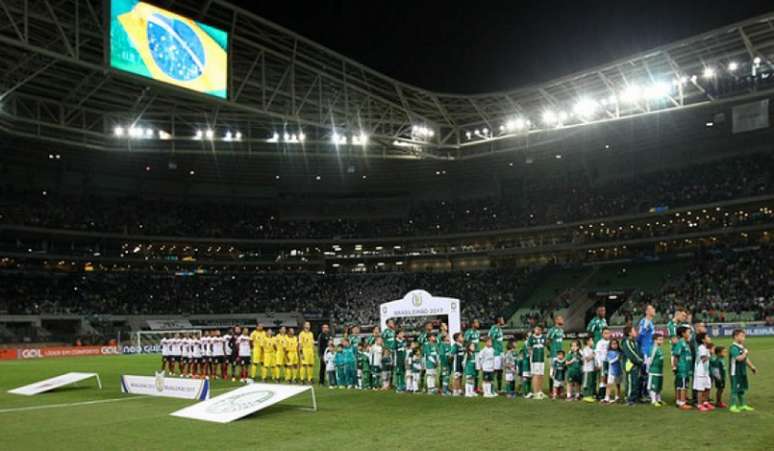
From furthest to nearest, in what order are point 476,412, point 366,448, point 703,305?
point 703,305
point 476,412
point 366,448

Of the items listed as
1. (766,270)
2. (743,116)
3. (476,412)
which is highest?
(743,116)

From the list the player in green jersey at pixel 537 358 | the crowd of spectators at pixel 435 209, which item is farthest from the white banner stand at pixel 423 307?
the crowd of spectators at pixel 435 209

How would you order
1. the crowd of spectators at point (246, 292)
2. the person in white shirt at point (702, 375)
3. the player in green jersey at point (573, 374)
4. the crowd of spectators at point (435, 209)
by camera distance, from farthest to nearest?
1. the crowd of spectators at point (246, 292)
2. the crowd of spectators at point (435, 209)
3. the player in green jersey at point (573, 374)
4. the person in white shirt at point (702, 375)

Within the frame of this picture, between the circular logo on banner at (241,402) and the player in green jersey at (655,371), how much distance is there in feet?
25.9

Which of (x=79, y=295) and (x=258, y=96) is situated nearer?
(x=258, y=96)

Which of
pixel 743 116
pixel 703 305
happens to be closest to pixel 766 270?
pixel 703 305

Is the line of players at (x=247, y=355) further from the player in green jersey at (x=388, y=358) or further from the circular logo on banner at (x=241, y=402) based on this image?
the circular logo on banner at (x=241, y=402)

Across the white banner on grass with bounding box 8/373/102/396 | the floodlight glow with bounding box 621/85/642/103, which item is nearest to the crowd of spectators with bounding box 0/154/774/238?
the floodlight glow with bounding box 621/85/642/103

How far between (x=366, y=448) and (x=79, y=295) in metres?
53.4

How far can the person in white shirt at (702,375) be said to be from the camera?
13.9 metres

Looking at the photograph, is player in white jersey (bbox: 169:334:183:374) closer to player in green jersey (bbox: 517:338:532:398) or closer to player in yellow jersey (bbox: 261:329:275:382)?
player in yellow jersey (bbox: 261:329:275:382)

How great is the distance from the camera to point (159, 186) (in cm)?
6669

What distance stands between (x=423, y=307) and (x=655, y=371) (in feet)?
43.4

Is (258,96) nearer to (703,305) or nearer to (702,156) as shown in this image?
(703,305)
